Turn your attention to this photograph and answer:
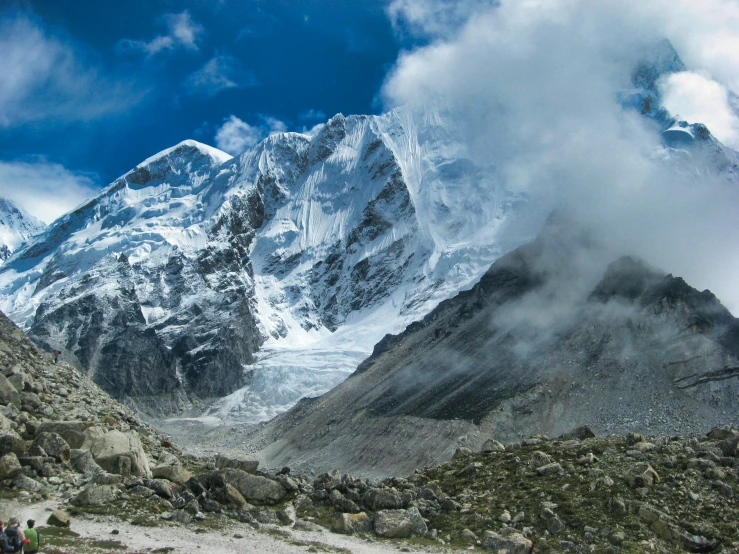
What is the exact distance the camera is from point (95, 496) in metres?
27.5

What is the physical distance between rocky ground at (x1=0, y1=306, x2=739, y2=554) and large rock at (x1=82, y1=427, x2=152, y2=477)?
2.8 inches

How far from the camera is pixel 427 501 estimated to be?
32844mm

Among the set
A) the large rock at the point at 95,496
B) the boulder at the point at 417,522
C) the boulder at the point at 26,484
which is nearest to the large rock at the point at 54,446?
the boulder at the point at 26,484

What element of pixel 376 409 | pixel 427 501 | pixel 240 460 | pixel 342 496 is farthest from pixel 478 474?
pixel 376 409

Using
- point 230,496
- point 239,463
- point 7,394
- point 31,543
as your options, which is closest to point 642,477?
point 230,496

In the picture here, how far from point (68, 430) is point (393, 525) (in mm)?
17107

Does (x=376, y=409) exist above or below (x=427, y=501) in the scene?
above

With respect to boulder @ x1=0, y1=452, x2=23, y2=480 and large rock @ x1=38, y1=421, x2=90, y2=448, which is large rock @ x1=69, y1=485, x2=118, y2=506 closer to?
boulder @ x1=0, y1=452, x2=23, y2=480

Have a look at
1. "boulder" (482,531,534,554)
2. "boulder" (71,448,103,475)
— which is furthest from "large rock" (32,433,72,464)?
"boulder" (482,531,534,554)

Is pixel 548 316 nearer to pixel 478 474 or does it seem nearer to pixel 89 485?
pixel 478 474

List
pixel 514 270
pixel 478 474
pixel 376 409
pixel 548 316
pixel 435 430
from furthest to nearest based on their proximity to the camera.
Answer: pixel 514 270 < pixel 548 316 < pixel 376 409 < pixel 435 430 < pixel 478 474

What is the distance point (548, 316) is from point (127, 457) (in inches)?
4041

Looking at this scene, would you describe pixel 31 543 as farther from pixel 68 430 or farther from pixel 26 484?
pixel 68 430

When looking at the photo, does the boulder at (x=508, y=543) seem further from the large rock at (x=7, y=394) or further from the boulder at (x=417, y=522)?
the large rock at (x=7, y=394)
